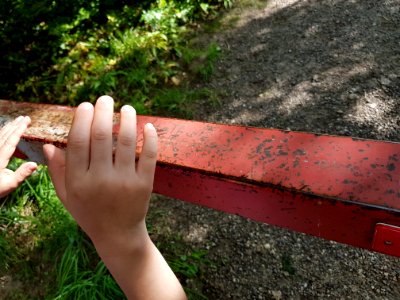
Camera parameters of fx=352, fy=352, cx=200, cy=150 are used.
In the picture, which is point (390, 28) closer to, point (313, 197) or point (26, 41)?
point (313, 197)

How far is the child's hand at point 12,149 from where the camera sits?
1.41m

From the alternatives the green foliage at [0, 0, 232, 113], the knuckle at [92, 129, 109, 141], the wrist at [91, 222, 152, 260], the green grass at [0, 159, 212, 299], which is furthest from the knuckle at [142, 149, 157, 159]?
the green foliage at [0, 0, 232, 113]

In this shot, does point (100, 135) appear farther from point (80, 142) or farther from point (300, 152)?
point (300, 152)

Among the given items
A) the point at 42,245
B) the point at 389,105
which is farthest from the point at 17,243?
the point at 389,105

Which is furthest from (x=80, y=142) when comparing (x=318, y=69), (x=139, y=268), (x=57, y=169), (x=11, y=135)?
(x=318, y=69)

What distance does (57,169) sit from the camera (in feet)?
3.49

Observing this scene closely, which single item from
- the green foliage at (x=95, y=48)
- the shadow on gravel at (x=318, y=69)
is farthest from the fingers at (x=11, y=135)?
the green foliage at (x=95, y=48)

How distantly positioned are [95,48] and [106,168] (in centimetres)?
371

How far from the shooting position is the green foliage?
12.5 feet

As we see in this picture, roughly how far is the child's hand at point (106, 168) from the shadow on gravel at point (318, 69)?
231 centimetres

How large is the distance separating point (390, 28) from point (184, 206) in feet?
9.21

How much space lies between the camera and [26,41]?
4.38m

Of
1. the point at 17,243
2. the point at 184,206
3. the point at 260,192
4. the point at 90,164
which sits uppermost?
the point at 90,164

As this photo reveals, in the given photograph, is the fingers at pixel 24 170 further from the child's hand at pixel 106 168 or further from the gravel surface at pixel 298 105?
the gravel surface at pixel 298 105
